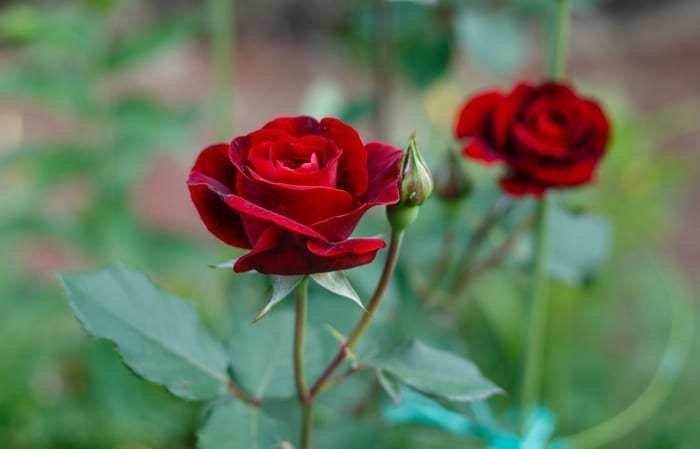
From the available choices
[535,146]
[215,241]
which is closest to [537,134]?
[535,146]

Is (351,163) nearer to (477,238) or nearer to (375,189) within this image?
(375,189)

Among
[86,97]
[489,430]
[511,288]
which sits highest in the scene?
[86,97]

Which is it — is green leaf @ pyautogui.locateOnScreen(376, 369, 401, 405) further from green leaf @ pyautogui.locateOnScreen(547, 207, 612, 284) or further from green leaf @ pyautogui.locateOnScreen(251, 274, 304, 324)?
green leaf @ pyautogui.locateOnScreen(547, 207, 612, 284)

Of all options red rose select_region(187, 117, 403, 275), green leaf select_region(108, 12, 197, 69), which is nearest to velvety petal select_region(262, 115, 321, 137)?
red rose select_region(187, 117, 403, 275)

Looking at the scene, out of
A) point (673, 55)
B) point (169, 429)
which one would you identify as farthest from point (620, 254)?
point (673, 55)

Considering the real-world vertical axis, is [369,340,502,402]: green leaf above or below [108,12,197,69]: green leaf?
below

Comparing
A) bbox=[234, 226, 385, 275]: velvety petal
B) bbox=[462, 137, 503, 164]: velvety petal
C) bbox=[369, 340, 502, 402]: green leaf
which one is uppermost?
bbox=[462, 137, 503, 164]: velvety petal

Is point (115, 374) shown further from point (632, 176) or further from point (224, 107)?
point (632, 176)
